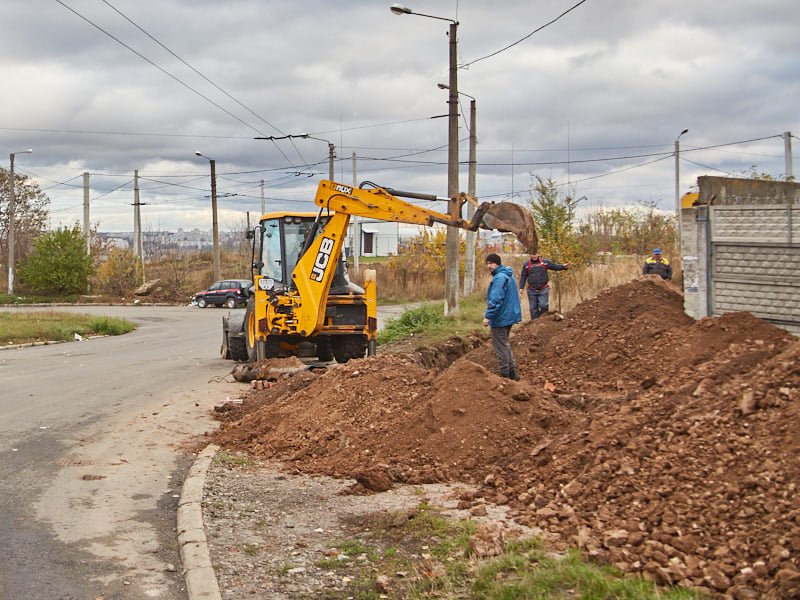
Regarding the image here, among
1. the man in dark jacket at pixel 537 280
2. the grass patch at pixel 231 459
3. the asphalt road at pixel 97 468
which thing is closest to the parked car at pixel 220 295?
the asphalt road at pixel 97 468

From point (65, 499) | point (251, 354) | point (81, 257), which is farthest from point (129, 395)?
point (81, 257)

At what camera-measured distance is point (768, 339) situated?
10633 mm

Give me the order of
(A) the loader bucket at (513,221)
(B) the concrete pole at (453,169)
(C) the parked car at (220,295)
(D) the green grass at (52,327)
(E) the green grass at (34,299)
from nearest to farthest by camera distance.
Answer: (A) the loader bucket at (513,221), (B) the concrete pole at (453,169), (D) the green grass at (52,327), (C) the parked car at (220,295), (E) the green grass at (34,299)

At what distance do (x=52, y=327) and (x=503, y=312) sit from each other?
2055cm

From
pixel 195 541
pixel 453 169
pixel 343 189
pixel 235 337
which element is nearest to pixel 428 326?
pixel 453 169

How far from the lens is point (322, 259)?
1584cm

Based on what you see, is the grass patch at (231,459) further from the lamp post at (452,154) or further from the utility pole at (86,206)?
the utility pole at (86,206)

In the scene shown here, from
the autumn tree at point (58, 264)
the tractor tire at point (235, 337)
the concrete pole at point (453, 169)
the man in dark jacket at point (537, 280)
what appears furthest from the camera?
the autumn tree at point (58, 264)

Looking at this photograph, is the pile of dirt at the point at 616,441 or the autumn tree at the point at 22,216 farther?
the autumn tree at the point at 22,216

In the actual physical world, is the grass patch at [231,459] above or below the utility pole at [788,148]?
below

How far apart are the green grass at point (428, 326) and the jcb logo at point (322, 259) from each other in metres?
5.38

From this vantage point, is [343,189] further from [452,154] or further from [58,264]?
[58,264]

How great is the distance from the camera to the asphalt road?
19.9 ft

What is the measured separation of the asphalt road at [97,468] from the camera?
607cm
